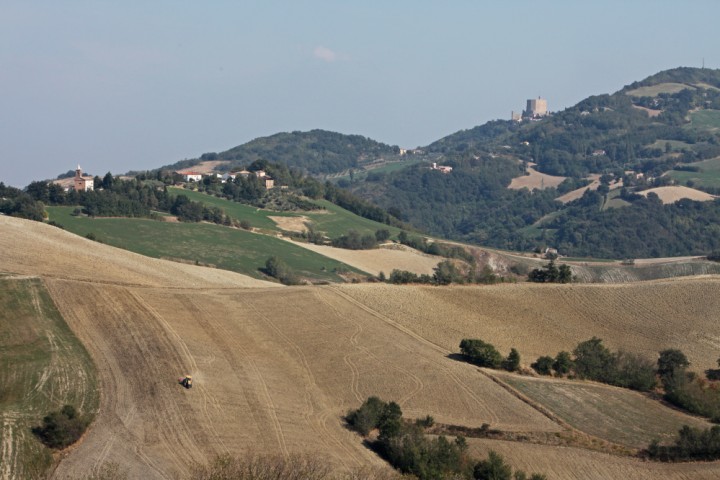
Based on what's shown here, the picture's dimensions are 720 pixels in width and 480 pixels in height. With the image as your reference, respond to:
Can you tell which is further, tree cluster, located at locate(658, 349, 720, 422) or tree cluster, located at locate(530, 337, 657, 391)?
tree cluster, located at locate(530, 337, 657, 391)

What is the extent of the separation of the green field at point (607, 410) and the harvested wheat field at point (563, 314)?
5.00 metres

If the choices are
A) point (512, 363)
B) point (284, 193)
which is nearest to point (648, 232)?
point (284, 193)

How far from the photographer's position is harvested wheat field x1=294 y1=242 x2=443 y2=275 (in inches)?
4124

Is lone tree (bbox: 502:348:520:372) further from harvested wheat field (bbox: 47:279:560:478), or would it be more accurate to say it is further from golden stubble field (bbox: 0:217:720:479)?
golden stubble field (bbox: 0:217:720:479)

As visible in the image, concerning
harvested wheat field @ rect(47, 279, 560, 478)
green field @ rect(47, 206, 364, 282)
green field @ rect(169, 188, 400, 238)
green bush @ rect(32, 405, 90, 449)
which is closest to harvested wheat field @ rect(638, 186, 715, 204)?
green field @ rect(169, 188, 400, 238)

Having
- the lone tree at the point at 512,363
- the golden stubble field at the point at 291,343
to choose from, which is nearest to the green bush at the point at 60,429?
the golden stubble field at the point at 291,343

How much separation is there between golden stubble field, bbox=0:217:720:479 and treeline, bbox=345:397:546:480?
2.95 ft

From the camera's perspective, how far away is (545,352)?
61219 millimetres

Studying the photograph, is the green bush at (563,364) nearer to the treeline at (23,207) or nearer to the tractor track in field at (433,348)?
the tractor track in field at (433,348)

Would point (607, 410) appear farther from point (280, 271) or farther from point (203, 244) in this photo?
point (203, 244)

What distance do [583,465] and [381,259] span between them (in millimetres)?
67368

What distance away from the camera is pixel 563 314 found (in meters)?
69.4

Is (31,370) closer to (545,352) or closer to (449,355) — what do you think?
(449,355)

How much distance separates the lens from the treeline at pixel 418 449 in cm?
4009
